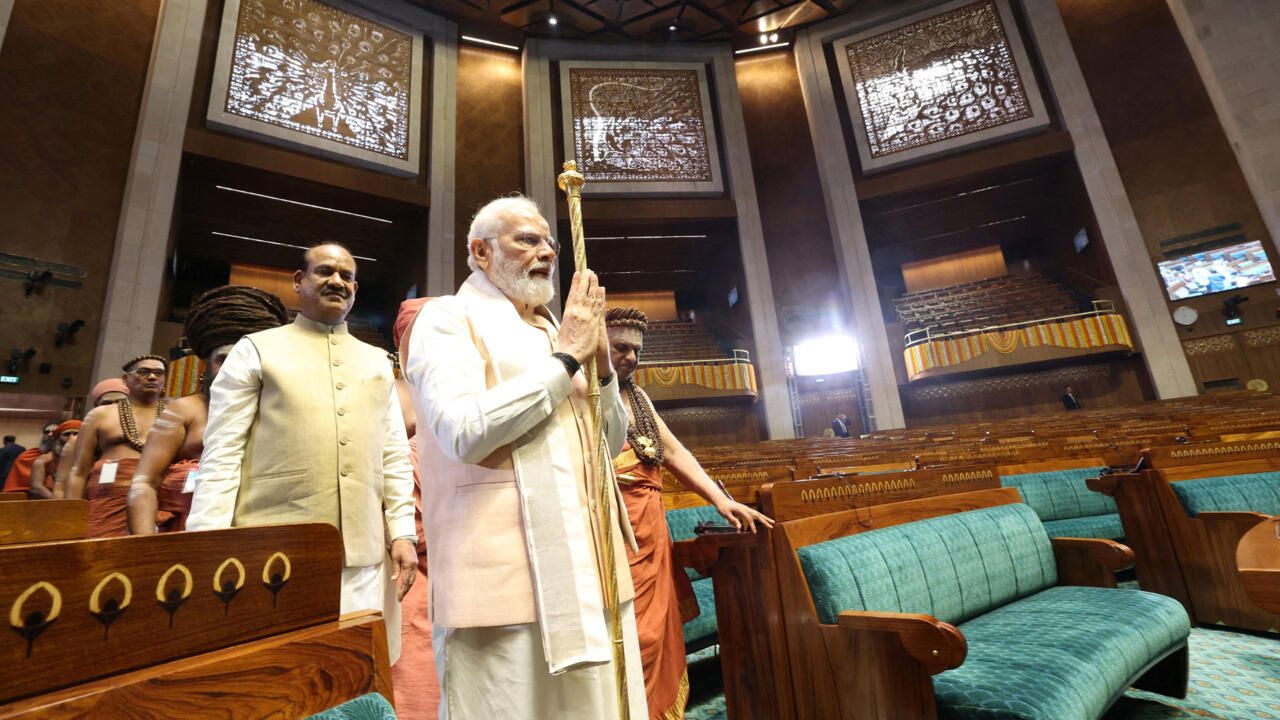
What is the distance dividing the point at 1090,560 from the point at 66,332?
39.2ft

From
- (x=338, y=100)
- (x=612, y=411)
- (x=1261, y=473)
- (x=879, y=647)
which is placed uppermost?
(x=338, y=100)

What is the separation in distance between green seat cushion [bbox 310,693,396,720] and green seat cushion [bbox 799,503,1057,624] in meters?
1.28

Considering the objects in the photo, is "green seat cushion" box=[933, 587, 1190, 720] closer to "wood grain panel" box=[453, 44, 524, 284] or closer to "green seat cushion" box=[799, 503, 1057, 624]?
"green seat cushion" box=[799, 503, 1057, 624]

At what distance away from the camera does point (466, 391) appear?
98cm

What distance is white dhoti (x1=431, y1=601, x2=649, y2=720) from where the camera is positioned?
0.93 m

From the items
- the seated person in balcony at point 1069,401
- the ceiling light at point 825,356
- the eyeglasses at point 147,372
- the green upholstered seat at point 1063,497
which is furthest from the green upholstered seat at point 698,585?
the seated person in balcony at point 1069,401

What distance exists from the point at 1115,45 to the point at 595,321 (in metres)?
17.1

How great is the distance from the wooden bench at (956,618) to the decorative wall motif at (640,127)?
11771 mm

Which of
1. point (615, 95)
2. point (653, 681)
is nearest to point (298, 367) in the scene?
point (653, 681)

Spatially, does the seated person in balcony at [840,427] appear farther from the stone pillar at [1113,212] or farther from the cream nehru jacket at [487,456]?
the cream nehru jacket at [487,456]

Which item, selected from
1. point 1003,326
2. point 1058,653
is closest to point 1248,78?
point 1003,326

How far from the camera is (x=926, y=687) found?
1324 millimetres

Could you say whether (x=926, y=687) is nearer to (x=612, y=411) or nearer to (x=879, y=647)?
(x=879, y=647)

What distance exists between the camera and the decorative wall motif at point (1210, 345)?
10.6m
